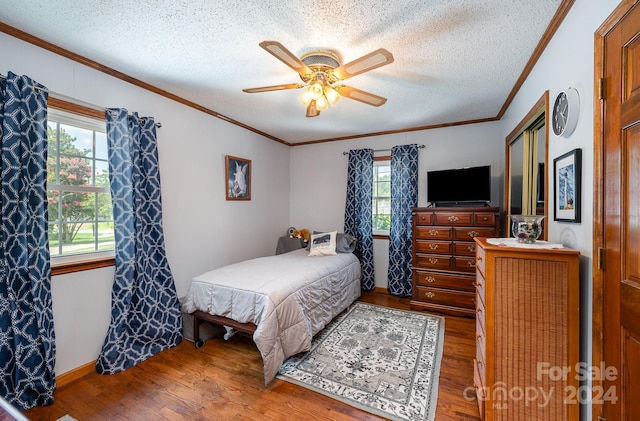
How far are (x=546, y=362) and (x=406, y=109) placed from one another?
8.83 ft

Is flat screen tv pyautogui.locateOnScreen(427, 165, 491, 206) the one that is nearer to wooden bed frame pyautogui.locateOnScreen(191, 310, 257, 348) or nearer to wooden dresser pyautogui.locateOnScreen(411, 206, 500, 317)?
wooden dresser pyautogui.locateOnScreen(411, 206, 500, 317)

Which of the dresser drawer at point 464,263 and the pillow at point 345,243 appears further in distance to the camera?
the pillow at point 345,243

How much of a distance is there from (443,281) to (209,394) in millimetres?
2737

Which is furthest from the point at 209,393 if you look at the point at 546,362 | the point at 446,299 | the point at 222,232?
the point at 446,299

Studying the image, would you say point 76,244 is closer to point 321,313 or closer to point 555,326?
point 321,313

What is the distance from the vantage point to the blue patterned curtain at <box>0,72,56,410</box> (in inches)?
65.7

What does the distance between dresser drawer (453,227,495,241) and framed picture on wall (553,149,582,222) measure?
4.86 feet

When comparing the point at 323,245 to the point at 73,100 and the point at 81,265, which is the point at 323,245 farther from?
the point at 73,100

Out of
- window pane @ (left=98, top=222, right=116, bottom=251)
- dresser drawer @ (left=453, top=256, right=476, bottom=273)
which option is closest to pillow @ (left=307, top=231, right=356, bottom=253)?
dresser drawer @ (left=453, top=256, right=476, bottom=273)

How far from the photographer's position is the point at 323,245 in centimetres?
371

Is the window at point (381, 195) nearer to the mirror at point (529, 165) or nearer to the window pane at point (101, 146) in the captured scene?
the mirror at point (529, 165)

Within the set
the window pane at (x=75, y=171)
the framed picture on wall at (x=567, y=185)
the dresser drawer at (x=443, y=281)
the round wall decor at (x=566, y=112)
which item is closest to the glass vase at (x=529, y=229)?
the framed picture on wall at (x=567, y=185)

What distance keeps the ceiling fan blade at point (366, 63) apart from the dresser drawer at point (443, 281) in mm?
2588

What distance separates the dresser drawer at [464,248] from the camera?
3.13 metres
